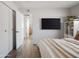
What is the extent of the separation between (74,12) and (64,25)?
98 centimetres

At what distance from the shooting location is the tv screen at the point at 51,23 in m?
7.82

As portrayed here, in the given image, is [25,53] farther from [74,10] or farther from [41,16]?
[74,10]

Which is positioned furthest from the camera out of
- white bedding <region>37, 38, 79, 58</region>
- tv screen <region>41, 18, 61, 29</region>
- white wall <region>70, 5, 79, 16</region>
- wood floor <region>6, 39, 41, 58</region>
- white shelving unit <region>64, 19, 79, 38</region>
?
tv screen <region>41, 18, 61, 29</region>

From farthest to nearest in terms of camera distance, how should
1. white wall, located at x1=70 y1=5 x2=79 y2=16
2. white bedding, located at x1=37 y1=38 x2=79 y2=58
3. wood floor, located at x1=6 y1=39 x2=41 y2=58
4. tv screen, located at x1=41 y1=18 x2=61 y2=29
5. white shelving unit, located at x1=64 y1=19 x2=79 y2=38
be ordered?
1. tv screen, located at x1=41 y1=18 x2=61 y2=29
2. white wall, located at x1=70 y1=5 x2=79 y2=16
3. white shelving unit, located at x1=64 y1=19 x2=79 y2=38
4. wood floor, located at x1=6 y1=39 x2=41 y2=58
5. white bedding, located at x1=37 y1=38 x2=79 y2=58

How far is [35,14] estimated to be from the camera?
7816 millimetres

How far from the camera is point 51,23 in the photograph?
7.84 meters

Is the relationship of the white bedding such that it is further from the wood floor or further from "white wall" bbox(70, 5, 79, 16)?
"white wall" bbox(70, 5, 79, 16)

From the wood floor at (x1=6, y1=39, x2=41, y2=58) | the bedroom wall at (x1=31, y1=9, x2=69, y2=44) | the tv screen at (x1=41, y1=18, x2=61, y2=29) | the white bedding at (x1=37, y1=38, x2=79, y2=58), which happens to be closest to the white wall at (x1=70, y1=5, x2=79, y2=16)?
the bedroom wall at (x1=31, y1=9, x2=69, y2=44)

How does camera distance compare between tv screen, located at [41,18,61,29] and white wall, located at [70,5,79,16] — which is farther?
tv screen, located at [41,18,61,29]

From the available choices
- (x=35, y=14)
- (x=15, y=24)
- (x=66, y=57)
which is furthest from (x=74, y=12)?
(x=66, y=57)

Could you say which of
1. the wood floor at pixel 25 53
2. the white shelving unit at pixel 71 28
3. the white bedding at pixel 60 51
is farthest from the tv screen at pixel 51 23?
the white bedding at pixel 60 51

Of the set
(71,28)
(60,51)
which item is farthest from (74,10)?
(60,51)

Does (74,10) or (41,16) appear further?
(41,16)

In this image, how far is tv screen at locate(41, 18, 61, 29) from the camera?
308 inches
